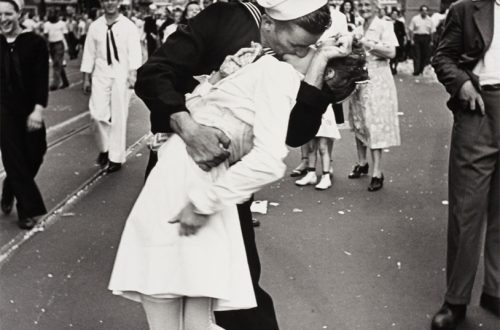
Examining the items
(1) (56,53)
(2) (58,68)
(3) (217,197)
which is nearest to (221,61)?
(3) (217,197)

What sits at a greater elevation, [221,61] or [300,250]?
[221,61]

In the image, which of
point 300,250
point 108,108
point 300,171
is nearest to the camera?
point 300,250

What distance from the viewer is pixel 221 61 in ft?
10.9

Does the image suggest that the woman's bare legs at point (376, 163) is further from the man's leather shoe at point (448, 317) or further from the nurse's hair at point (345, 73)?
the nurse's hair at point (345, 73)

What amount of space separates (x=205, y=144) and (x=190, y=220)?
0.84 ft

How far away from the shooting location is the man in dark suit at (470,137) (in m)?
4.71

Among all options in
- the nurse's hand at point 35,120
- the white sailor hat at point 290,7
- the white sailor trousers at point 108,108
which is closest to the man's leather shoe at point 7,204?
the nurse's hand at point 35,120

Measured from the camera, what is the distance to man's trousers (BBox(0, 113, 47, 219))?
7211 mm

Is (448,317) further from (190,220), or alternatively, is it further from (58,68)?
(58,68)

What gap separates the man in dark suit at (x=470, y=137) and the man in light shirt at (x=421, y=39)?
67.1 ft

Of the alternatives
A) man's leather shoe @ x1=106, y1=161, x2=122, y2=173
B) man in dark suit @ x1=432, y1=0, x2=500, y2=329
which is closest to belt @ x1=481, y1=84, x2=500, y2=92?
man in dark suit @ x1=432, y1=0, x2=500, y2=329

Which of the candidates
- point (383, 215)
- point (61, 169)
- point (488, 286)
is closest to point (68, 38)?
point (61, 169)

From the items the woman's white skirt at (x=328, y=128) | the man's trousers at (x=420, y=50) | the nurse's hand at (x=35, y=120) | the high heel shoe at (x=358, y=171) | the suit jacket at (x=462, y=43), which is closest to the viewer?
the suit jacket at (x=462, y=43)

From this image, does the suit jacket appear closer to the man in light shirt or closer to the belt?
the belt
